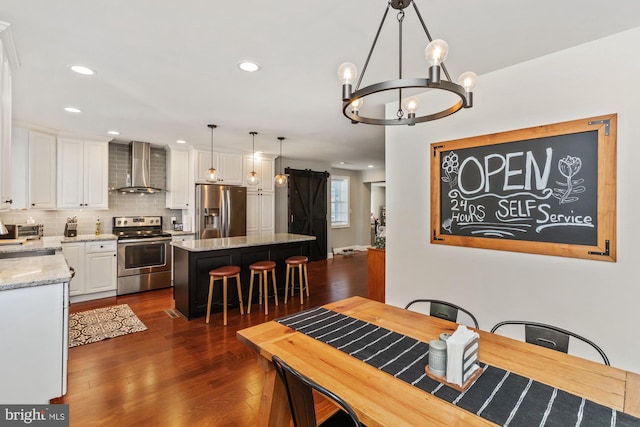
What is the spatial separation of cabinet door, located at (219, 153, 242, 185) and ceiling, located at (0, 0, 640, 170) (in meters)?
2.21

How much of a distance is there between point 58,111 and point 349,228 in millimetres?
6999

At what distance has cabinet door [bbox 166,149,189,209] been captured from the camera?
5465 mm

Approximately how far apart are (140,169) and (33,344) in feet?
12.1

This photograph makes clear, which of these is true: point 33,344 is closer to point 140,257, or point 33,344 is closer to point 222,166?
point 140,257

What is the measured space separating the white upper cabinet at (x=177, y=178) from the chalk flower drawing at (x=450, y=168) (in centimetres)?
445

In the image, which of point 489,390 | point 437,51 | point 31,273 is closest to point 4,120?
point 31,273

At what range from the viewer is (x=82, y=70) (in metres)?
2.50

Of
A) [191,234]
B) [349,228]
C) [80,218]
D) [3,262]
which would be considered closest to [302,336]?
[3,262]

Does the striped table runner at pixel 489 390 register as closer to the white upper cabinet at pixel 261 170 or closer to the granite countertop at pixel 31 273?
the granite countertop at pixel 31 273

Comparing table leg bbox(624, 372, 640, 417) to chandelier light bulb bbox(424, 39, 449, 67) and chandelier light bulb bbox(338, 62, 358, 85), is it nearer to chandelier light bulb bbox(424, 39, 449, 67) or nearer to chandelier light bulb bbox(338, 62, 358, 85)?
chandelier light bulb bbox(424, 39, 449, 67)

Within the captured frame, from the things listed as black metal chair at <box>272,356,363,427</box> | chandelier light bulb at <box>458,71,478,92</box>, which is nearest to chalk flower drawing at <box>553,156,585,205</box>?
chandelier light bulb at <box>458,71,478,92</box>

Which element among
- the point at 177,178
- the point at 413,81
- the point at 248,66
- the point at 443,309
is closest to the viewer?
the point at 413,81

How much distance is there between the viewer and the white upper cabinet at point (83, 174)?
4527mm

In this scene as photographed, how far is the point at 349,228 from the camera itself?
29.9 ft
